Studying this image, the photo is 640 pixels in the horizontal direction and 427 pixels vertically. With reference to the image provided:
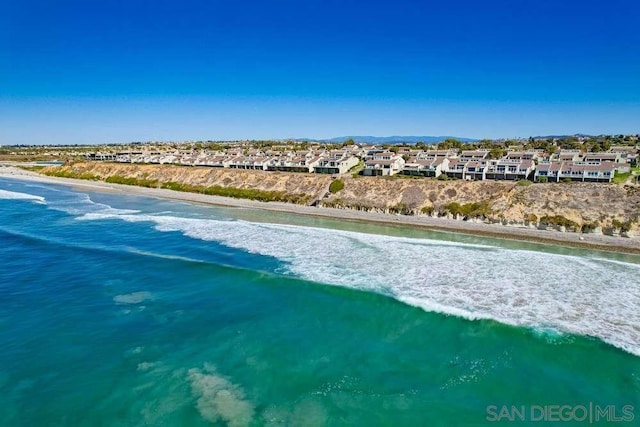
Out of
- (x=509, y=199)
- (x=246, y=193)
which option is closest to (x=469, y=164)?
(x=509, y=199)

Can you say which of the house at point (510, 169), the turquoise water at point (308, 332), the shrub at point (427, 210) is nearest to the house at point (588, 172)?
the house at point (510, 169)

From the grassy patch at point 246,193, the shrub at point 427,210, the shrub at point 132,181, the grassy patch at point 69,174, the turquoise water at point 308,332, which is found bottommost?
the turquoise water at point 308,332

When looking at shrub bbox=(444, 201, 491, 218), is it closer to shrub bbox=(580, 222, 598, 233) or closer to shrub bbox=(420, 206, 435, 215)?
shrub bbox=(420, 206, 435, 215)

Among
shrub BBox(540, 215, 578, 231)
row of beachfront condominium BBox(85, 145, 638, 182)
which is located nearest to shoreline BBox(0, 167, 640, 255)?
shrub BBox(540, 215, 578, 231)

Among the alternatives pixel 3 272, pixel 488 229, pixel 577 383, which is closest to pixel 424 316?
pixel 577 383

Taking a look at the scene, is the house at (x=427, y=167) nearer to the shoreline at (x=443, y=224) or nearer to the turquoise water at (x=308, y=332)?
the shoreline at (x=443, y=224)

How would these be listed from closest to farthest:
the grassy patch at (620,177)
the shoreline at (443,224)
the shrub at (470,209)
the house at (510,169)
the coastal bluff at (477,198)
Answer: the shoreline at (443,224) < the coastal bluff at (477,198) < the shrub at (470,209) < the grassy patch at (620,177) < the house at (510,169)
